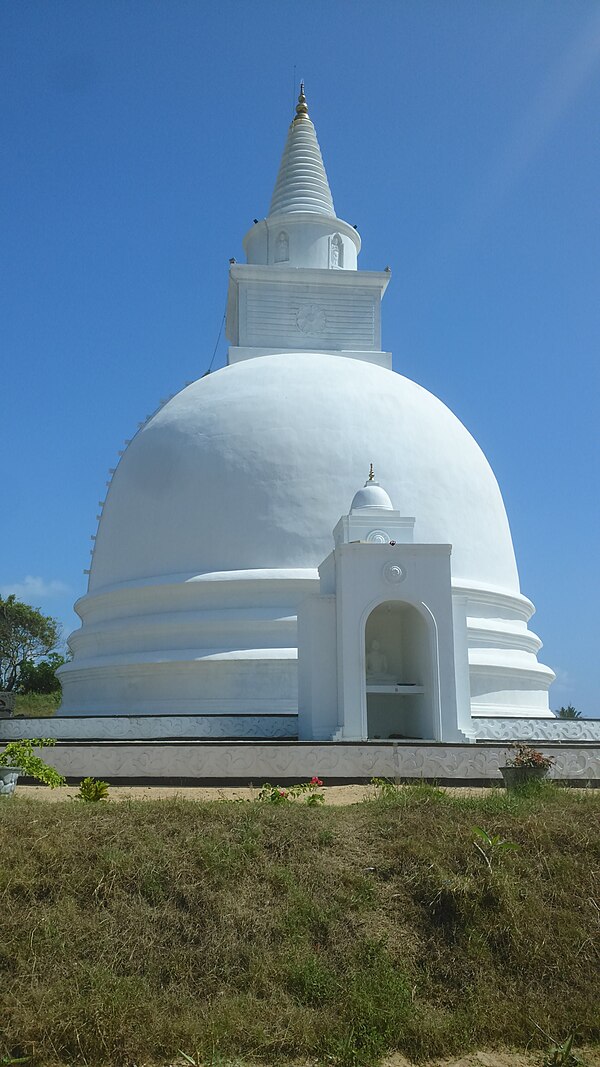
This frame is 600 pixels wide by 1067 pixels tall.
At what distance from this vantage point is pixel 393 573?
19.4 metres

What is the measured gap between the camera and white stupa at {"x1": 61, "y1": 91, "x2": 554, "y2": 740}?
21.6 meters

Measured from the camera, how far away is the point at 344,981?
7.61 metres

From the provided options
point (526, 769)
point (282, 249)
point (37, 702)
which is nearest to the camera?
point (526, 769)

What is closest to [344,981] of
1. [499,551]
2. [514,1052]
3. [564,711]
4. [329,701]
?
[514,1052]

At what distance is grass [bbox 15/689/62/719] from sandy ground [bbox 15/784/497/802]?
1128 inches

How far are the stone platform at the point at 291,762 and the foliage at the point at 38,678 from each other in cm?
3568

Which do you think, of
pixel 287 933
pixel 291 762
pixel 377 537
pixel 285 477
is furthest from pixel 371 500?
pixel 287 933

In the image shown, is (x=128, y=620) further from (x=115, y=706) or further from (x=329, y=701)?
(x=329, y=701)

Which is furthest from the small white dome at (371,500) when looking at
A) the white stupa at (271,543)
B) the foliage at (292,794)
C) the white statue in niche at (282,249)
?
the white statue in niche at (282,249)

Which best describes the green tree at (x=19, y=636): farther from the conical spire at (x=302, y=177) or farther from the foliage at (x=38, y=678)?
the conical spire at (x=302, y=177)

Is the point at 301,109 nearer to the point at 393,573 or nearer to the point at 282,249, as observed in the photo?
the point at 282,249

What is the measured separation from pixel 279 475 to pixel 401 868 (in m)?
15.1

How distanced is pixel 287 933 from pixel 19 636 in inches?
1882

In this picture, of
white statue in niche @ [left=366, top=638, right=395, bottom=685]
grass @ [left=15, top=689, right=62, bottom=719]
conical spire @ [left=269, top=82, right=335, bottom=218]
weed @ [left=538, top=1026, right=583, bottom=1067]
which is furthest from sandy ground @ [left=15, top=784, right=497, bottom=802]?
grass @ [left=15, top=689, right=62, bottom=719]
